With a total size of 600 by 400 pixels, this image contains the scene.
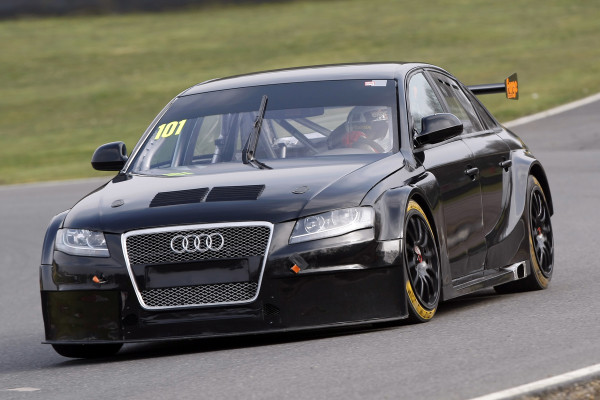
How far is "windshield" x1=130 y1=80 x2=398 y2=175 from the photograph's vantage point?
8.02 m

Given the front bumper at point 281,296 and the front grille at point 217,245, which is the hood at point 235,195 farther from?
the front bumper at point 281,296

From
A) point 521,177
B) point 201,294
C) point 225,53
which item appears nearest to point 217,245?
point 201,294

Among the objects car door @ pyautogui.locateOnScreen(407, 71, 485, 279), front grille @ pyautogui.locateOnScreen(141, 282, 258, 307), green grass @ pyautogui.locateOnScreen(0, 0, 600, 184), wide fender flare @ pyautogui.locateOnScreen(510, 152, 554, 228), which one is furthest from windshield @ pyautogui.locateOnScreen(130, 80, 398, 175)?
green grass @ pyautogui.locateOnScreen(0, 0, 600, 184)

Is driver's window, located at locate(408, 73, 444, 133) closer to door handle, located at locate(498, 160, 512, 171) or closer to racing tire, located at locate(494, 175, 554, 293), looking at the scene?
door handle, located at locate(498, 160, 512, 171)

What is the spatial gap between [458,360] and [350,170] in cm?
159

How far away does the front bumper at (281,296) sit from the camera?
679cm

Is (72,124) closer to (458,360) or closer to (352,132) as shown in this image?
(352,132)

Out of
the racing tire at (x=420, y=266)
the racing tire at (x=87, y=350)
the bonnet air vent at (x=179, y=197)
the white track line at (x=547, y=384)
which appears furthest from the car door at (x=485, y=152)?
the white track line at (x=547, y=384)

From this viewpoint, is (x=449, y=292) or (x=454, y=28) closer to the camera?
(x=449, y=292)

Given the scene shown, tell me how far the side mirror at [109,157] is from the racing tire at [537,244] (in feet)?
8.88

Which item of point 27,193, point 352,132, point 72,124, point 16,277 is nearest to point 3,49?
point 72,124

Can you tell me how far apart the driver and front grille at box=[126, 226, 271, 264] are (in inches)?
52.9

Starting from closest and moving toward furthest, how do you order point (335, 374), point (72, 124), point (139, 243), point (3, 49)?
point (335, 374)
point (139, 243)
point (72, 124)
point (3, 49)

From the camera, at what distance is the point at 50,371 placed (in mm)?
7105
